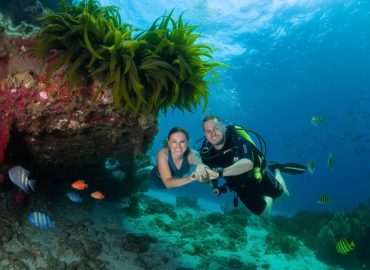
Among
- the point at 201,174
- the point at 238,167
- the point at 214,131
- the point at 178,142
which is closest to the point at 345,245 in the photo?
the point at 238,167

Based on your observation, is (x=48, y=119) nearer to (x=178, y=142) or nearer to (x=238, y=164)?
(x=178, y=142)

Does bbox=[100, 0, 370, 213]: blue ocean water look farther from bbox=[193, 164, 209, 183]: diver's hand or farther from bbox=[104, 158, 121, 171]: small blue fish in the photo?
bbox=[193, 164, 209, 183]: diver's hand

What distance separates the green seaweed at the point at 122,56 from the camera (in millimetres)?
4152

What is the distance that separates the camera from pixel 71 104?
4723mm

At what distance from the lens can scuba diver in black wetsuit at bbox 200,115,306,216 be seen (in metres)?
5.67

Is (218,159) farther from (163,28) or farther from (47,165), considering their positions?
(47,165)

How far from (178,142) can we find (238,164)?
125cm

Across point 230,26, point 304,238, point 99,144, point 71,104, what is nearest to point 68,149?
point 99,144

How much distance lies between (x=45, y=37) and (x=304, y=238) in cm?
1336

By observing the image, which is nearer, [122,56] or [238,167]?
[122,56]

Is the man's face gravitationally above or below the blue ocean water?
below

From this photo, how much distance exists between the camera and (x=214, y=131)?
20.0ft

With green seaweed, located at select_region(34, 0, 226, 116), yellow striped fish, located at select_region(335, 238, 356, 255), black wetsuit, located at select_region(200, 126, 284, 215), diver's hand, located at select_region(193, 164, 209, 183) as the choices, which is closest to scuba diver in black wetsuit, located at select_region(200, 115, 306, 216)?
black wetsuit, located at select_region(200, 126, 284, 215)

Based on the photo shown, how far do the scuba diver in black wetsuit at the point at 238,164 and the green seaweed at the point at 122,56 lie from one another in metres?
1.56
